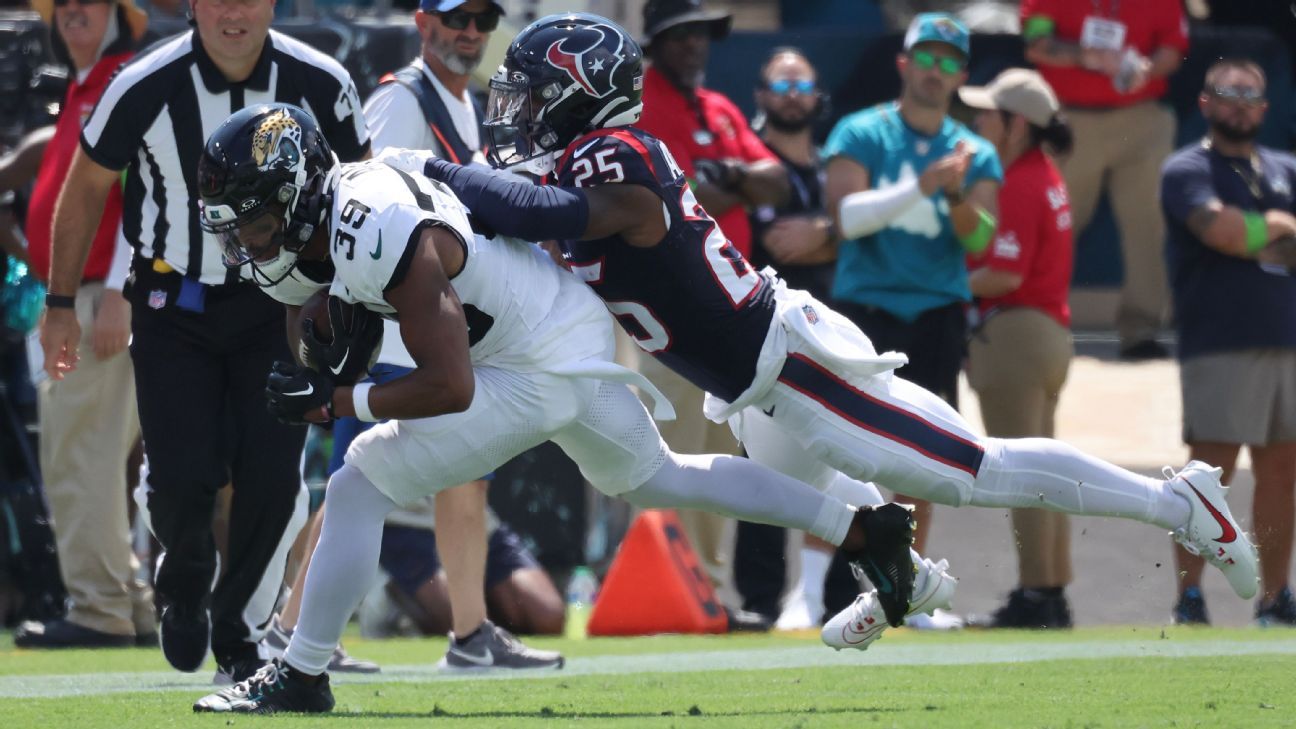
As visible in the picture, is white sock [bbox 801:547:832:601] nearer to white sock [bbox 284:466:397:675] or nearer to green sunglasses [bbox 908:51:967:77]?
green sunglasses [bbox 908:51:967:77]

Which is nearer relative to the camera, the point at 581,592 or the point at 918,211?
the point at 918,211

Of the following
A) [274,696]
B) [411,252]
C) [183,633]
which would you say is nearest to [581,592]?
[183,633]

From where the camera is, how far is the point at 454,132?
687 centimetres

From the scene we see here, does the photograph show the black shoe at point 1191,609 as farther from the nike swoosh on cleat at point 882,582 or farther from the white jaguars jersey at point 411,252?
the white jaguars jersey at point 411,252

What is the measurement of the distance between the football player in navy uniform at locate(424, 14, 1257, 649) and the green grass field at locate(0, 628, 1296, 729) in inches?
20.1

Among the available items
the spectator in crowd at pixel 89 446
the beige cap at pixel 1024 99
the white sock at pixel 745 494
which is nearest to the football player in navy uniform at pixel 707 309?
the white sock at pixel 745 494

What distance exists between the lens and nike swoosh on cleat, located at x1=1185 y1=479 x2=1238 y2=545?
5863 mm

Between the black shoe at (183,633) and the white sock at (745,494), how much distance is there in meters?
1.44

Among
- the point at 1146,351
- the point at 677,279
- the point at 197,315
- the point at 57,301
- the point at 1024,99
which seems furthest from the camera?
the point at 1146,351

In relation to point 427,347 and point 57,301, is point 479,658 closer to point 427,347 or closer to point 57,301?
point 57,301

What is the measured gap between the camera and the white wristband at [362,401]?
4.95 meters

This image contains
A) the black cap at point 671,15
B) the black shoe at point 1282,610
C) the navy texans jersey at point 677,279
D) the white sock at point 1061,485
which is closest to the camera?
the navy texans jersey at point 677,279

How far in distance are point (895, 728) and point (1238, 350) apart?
4.16 metres

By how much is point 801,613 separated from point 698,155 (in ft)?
6.03
